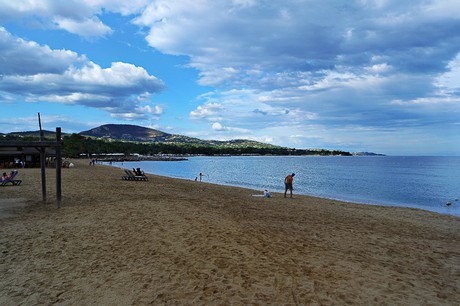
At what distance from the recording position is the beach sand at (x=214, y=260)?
5.23 m

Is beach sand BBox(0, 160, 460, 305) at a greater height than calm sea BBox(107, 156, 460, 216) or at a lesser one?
greater

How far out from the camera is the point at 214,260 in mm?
6781

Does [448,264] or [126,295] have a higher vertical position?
[126,295]

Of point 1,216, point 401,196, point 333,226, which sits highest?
point 1,216

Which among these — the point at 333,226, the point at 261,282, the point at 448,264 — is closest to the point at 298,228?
the point at 333,226

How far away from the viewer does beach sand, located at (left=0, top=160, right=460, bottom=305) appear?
523cm

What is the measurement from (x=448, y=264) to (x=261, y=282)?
4928 millimetres

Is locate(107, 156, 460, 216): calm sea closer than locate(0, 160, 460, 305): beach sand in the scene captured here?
No

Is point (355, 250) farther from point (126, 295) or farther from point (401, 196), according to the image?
point (401, 196)

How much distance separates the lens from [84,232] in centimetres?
891

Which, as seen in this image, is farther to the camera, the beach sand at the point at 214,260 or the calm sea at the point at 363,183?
the calm sea at the point at 363,183

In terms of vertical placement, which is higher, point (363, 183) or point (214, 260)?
point (214, 260)

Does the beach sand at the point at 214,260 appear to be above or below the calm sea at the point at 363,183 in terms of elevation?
above

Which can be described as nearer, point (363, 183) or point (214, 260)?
point (214, 260)
